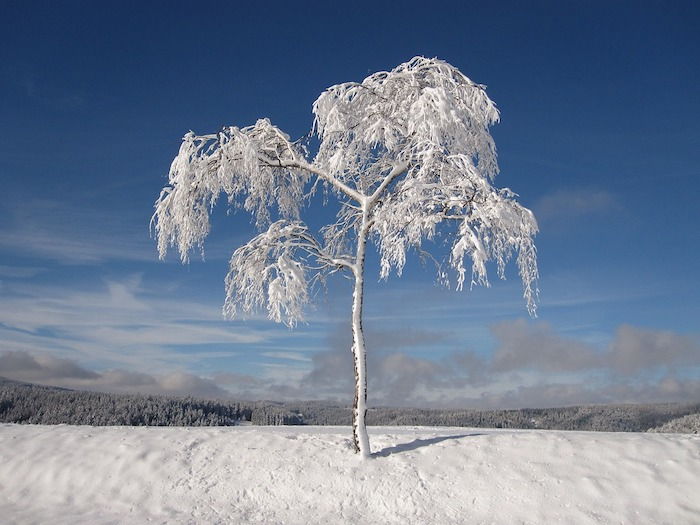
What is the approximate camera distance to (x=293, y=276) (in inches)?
543

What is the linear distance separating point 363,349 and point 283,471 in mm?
3471

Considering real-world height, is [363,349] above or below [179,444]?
above

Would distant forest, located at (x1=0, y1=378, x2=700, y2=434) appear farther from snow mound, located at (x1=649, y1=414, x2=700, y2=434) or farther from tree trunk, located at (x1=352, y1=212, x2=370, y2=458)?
tree trunk, located at (x1=352, y1=212, x2=370, y2=458)

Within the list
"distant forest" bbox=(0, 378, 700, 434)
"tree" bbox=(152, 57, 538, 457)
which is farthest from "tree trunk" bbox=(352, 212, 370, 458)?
"distant forest" bbox=(0, 378, 700, 434)

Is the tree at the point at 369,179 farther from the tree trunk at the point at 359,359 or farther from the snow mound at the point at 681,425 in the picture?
the snow mound at the point at 681,425

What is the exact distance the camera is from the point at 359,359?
1361 cm

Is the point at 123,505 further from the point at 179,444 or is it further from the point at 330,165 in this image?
the point at 330,165

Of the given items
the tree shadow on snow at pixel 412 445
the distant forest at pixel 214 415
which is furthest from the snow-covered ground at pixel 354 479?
the distant forest at pixel 214 415

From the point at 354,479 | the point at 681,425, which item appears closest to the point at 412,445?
the point at 354,479

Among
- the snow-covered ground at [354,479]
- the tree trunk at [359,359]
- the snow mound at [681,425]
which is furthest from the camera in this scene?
the snow mound at [681,425]

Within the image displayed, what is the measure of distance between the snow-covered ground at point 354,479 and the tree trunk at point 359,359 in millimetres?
503

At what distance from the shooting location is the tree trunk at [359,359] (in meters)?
13.2

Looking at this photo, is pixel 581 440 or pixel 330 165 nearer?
pixel 581 440

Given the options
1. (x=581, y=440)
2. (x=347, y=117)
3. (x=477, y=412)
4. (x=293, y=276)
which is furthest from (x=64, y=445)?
(x=477, y=412)
